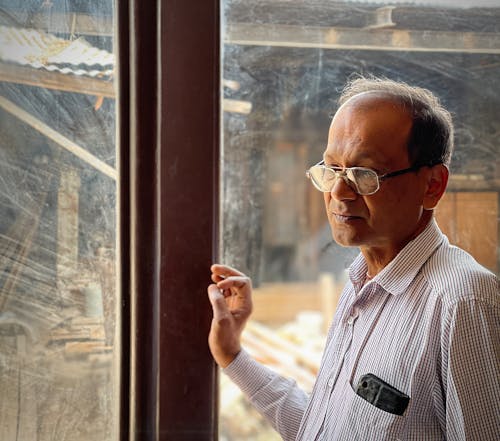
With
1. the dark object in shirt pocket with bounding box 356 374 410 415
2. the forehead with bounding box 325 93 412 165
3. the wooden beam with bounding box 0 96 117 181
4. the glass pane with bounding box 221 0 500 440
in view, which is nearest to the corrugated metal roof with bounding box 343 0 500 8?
the glass pane with bounding box 221 0 500 440

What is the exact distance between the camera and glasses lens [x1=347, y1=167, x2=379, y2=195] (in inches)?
51.5

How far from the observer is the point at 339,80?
5.56 ft

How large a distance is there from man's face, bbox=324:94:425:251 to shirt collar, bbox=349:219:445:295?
0.04 m

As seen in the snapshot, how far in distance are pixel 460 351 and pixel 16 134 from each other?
1.11 meters

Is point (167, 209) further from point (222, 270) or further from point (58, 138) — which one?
point (58, 138)

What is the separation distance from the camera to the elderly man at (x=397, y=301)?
1.13 metres

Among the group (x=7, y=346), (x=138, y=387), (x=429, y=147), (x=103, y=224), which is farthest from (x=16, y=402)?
(x=429, y=147)

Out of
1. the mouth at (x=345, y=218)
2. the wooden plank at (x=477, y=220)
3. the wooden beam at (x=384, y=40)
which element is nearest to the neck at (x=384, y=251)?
the mouth at (x=345, y=218)

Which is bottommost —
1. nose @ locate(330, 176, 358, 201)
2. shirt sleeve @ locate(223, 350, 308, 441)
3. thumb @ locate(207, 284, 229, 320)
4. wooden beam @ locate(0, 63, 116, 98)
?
shirt sleeve @ locate(223, 350, 308, 441)

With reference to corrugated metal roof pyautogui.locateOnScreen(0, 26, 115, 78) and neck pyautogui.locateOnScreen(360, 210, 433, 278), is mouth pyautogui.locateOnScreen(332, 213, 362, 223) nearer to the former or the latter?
neck pyautogui.locateOnScreen(360, 210, 433, 278)

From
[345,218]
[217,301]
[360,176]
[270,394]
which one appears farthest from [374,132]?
[270,394]

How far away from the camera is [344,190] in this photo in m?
1.34

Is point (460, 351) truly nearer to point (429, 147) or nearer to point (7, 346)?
point (429, 147)

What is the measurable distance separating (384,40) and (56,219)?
39.9 inches
